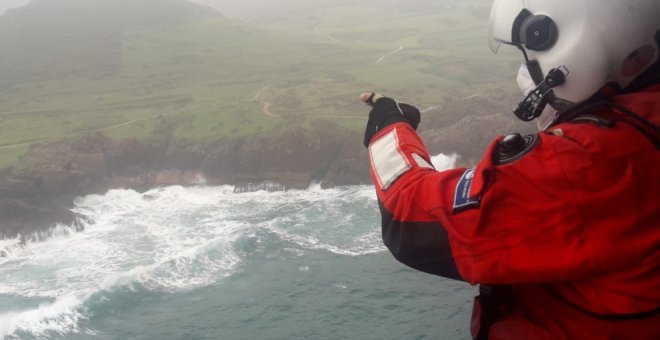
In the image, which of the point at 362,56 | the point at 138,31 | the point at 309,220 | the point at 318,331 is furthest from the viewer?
the point at 138,31

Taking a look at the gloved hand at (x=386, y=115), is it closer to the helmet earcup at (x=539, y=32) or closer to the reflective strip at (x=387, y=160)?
the reflective strip at (x=387, y=160)

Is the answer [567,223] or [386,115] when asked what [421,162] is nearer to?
[386,115]

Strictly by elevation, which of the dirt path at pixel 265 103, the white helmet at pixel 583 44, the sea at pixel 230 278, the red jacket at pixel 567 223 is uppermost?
the white helmet at pixel 583 44

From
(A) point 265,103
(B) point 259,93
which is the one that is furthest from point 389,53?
(A) point 265,103

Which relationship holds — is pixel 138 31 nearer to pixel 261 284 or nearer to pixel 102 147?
pixel 102 147

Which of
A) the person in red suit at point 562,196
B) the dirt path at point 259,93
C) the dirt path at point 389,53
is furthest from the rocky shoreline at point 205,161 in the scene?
the person in red suit at point 562,196

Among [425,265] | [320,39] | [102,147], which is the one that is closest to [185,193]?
[102,147]
